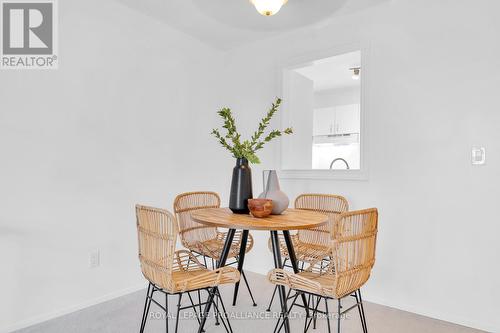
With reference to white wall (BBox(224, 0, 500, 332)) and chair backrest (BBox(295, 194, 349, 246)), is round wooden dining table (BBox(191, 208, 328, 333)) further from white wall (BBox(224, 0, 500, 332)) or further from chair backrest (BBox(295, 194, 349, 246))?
white wall (BBox(224, 0, 500, 332))

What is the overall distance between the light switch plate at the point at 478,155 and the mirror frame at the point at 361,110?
2.43ft

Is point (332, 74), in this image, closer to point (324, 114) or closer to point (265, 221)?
point (324, 114)

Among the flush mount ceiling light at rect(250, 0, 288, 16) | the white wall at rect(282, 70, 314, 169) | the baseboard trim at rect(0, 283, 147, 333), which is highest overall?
the flush mount ceiling light at rect(250, 0, 288, 16)

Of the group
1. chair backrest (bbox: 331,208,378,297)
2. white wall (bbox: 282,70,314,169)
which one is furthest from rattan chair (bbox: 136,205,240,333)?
white wall (bbox: 282,70,314,169)

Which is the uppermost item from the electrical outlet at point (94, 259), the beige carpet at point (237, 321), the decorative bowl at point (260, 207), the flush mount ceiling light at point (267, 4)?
the flush mount ceiling light at point (267, 4)

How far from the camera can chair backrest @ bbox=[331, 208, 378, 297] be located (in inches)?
60.6

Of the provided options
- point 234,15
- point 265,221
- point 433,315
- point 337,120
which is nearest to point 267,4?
point 234,15

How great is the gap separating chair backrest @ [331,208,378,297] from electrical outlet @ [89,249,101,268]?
1.90 meters

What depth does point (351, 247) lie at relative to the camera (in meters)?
1.58

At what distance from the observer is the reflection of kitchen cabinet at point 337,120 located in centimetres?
539

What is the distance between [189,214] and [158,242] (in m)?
0.98

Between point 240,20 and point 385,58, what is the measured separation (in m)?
1.33

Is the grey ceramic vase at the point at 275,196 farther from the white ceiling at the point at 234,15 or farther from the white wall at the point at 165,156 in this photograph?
the white ceiling at the point at 234,15
